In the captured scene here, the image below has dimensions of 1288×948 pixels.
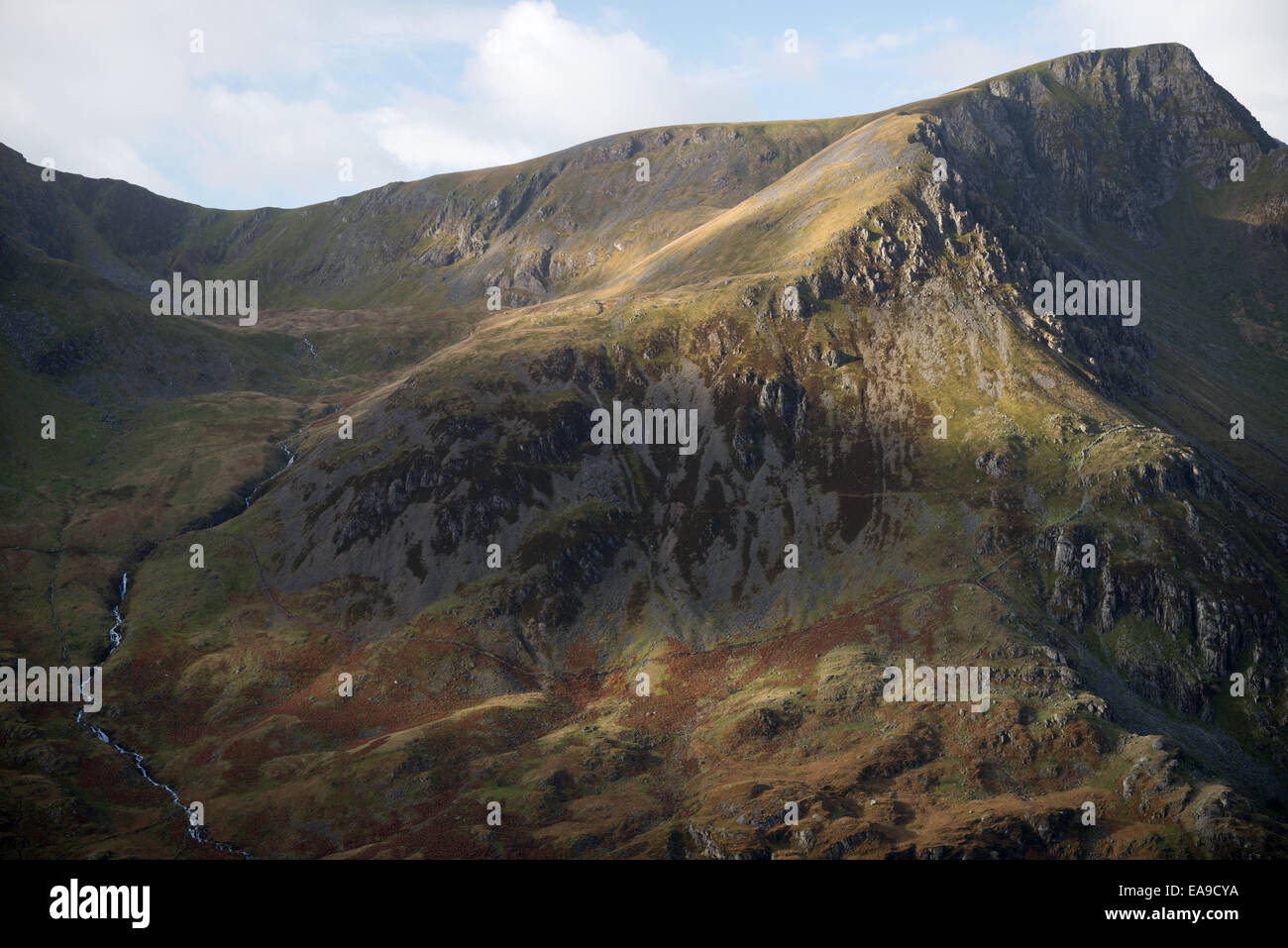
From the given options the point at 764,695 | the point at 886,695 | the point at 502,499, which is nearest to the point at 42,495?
the point at 502,499

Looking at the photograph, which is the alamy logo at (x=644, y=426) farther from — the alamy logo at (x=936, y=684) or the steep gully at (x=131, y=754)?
the steep gully at (x=131, y=754)

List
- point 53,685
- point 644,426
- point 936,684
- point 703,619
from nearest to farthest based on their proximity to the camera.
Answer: point 936,684 → point 53,685 → point 703,619 → point 644,426

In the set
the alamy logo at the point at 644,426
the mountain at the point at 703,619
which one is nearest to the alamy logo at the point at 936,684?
the mountain at the point at 703,619
